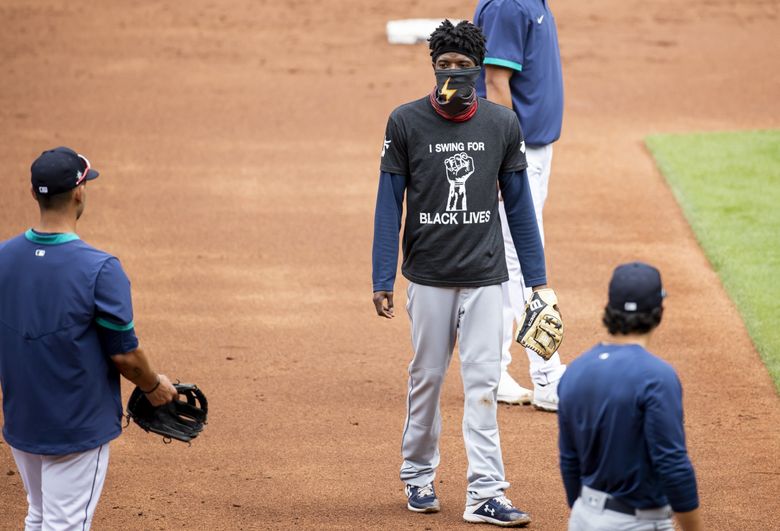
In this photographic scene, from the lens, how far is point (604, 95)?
15625 mm

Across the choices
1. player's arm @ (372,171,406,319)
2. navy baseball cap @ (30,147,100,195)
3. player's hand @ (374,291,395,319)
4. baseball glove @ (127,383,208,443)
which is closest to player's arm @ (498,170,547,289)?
player's arm @ (372,171,406,319)

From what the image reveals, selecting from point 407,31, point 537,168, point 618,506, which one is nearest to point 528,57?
point 537,168

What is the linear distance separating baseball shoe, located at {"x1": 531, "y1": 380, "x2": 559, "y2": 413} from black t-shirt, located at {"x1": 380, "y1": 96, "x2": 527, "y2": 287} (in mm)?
1760

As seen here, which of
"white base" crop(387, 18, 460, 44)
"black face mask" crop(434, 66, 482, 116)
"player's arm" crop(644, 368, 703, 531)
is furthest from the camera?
"white base" crop(387, 18, 460, 44)

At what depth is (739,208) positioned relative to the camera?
37.4 ft

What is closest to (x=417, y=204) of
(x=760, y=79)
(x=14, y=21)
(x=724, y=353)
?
(x=724, y=353)

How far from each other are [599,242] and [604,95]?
5475 millimetres

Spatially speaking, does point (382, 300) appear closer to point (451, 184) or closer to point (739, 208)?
point (451, 184)

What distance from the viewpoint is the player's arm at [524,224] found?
5660mm

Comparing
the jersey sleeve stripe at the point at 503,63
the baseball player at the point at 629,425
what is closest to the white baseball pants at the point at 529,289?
the jersey sleeve stripe at the point at 503,63

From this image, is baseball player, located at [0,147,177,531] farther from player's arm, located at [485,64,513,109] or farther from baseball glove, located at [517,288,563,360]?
player's arm, located at [485,64,513,109]

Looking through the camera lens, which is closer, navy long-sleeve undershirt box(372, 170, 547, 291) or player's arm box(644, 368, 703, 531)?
player's arm box(644, 368, 703, 531)

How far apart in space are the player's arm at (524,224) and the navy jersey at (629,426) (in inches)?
65.7

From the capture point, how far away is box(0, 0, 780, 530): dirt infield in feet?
20.6
